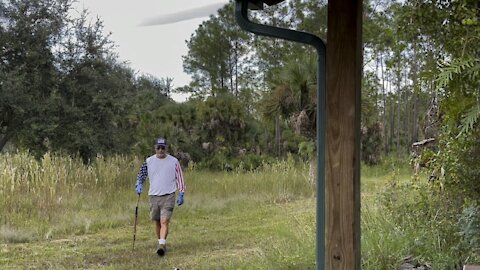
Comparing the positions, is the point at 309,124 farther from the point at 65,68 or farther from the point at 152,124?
the point at 65,68

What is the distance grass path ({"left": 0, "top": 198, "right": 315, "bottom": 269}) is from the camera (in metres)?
2.90

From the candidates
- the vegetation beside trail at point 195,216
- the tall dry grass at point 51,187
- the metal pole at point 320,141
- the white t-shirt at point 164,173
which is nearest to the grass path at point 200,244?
the vegetation beside trail at point 195,216

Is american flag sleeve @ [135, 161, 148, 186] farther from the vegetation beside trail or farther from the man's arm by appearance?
the vegetation beside trail

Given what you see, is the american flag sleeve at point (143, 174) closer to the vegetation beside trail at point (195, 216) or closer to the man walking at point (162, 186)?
the man walking at point (162, 186)

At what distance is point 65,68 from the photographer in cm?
421

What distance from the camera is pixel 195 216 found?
12.4 ft

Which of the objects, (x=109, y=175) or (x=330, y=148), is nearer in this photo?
(x=330, y=148)

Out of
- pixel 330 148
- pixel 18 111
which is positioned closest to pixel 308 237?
pixel 330 148

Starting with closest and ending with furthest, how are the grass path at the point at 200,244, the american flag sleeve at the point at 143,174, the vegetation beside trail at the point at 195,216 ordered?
the vegetation beside trail at the point at 195,216
the grass path at the point at 200,244
the american flag sleeve at the point at 143,174

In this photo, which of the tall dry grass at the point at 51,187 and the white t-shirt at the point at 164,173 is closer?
the white t-shirt at the point at 164,173

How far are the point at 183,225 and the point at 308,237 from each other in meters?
1.23

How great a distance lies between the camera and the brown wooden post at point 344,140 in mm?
857

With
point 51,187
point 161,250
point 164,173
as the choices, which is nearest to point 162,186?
point 164,173

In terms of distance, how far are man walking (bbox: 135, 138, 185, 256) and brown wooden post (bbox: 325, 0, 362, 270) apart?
2522 millimetres
